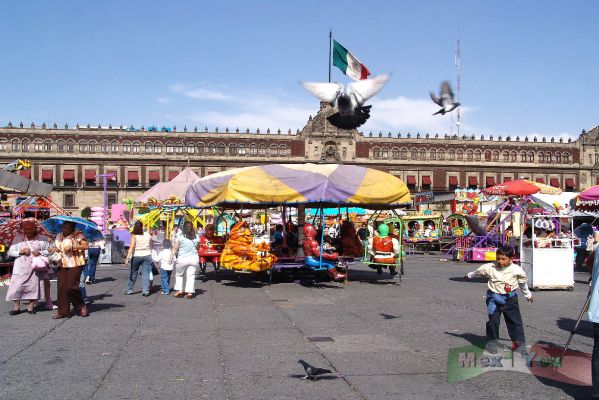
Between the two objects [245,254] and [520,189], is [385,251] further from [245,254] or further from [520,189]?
[520,189]

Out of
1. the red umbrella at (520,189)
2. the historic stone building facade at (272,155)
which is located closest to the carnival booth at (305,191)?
the red umbrella at (520,189)

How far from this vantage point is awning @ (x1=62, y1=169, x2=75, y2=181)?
6975 centimetres

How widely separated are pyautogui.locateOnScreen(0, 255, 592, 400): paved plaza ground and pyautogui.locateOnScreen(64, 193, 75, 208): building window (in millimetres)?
62616

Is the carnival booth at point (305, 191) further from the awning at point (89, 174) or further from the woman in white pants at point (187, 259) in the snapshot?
the awning at point (89, 174)

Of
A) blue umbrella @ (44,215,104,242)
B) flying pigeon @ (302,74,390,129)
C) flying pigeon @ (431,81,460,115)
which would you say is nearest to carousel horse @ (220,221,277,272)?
blue umbrella @ (44,215,104,242)

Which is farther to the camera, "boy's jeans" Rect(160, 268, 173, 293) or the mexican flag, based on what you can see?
the mexican flag

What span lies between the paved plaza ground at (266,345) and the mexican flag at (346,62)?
6962mm

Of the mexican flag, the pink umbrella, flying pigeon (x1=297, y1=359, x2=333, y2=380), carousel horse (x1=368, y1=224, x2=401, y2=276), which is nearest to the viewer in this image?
flying pigeon (x1=297, y1=359, x2=333, y2=380)

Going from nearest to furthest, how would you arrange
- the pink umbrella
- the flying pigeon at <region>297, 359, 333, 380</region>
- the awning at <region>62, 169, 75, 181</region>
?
the flying pigeon at <region>297, 359, 333, 380</region> → the pink umbrella → the awning at <region>62, 169, 75, 181</region>

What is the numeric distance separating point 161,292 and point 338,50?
835 cm

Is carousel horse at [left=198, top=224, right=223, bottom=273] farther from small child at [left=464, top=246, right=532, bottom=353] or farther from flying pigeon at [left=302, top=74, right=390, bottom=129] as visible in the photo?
small child at [left=464, top=246, right=532, bottom=353]

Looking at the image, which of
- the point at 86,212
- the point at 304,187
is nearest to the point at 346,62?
the point at 304,187

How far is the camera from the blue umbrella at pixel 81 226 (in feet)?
33.6

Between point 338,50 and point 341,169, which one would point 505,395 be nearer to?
point 341,169
